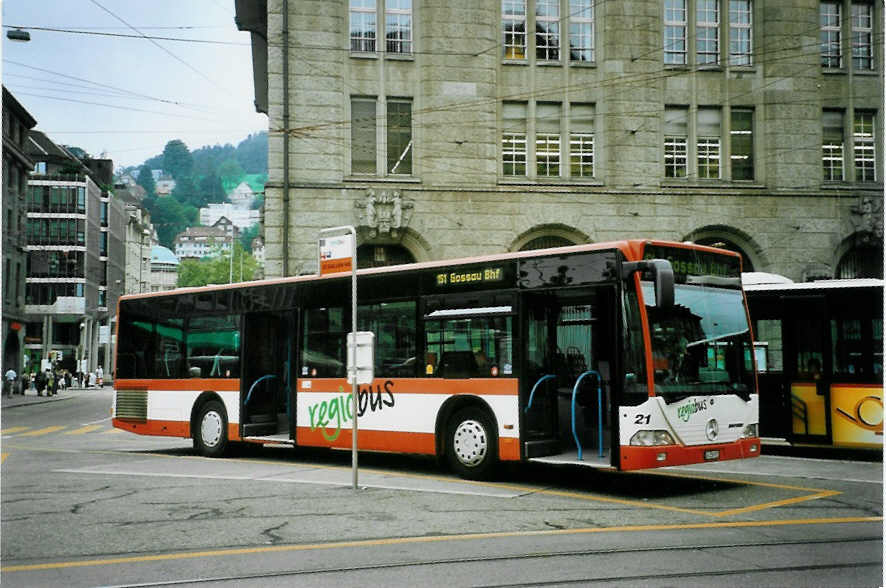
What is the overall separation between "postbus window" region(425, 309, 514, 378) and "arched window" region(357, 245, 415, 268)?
16.8m

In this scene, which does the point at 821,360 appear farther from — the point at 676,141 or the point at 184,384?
the point at 676,141

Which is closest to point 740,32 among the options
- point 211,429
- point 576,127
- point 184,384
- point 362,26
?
point 576,127

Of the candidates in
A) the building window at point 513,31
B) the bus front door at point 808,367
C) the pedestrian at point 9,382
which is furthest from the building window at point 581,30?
the pedestrian at point 9,382

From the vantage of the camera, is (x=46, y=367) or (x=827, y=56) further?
(x=46, y=367)

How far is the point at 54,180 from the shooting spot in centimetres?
9406

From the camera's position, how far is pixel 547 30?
32.0 m

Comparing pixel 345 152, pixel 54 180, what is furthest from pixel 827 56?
pixel 54 180

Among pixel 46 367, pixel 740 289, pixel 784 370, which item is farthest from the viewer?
pixel 46 367

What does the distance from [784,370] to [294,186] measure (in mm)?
16848

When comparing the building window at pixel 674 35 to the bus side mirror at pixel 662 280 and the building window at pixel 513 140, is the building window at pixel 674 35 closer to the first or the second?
the building window at pixel 513 140

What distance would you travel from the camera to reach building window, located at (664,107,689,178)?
32.0 m

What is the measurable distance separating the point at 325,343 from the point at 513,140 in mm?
16674

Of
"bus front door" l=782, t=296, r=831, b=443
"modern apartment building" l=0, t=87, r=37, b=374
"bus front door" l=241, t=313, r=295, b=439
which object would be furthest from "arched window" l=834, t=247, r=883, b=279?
"modern apartment building" l=0, t=87, r=37, b=374

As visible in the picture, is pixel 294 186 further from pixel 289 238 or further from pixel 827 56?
pixel 827 56
